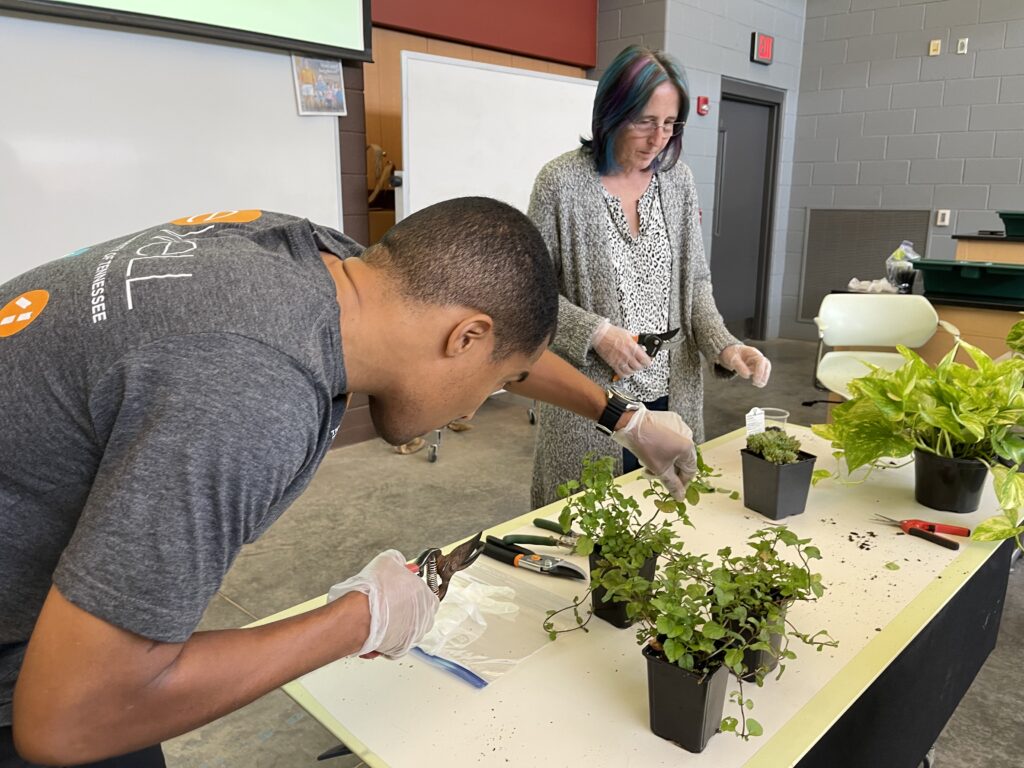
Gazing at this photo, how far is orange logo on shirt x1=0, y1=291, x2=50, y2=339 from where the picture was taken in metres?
0.62

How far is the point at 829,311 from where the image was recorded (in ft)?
10.5

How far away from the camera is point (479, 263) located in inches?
28.9

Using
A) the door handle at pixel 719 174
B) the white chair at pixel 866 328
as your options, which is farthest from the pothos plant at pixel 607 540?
the door handle at pixel 719 174

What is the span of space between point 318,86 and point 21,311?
9.64 ft

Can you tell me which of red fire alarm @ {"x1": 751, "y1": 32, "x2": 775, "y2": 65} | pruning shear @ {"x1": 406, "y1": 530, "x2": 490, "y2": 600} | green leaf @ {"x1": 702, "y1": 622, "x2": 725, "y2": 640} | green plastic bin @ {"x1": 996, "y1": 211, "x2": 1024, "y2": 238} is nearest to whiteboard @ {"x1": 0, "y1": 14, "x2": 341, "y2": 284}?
pruning shear @ {"x1": 406, "y1": 530, "x2": 490, "y2": 600}

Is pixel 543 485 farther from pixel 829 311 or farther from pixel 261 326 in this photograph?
pixel 829 311

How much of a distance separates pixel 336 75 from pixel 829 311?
2.44 meters

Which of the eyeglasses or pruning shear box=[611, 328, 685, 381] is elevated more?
the eyeglasses

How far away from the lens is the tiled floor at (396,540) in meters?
1.72

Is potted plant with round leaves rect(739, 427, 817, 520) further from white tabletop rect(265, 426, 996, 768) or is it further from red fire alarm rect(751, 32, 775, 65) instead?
red fire alarm rect(751, 32, 775, 65)

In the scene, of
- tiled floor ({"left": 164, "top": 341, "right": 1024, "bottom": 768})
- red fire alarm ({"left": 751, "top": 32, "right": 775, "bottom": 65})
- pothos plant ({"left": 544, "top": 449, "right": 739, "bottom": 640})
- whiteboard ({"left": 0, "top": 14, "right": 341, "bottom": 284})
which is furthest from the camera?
red fire alarm ({"left": 751, "top": 32, "right": 775, "bottom": 65})

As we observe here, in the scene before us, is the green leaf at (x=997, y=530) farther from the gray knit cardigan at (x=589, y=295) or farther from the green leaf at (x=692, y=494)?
the gray knit cardigan at (x=589, y=295)

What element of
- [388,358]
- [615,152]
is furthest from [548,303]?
[615,152]

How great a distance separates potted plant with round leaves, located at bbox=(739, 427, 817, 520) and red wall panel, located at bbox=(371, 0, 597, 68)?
328cm
